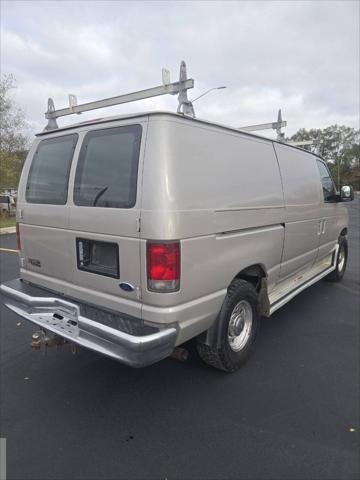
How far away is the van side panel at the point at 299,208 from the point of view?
3.88 meters

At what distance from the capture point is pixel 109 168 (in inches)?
104

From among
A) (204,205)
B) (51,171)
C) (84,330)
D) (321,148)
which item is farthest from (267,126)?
(321,148)

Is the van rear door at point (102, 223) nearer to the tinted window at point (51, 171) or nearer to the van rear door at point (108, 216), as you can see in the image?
the van rear door at point (108, 216)

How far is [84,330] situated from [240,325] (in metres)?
1.54

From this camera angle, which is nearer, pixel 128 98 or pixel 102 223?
pixel 102 223

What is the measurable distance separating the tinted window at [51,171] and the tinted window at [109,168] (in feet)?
0.69

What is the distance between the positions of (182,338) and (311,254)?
2951 mm

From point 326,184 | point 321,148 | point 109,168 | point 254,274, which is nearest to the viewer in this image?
point 109,168

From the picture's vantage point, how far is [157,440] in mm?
2369

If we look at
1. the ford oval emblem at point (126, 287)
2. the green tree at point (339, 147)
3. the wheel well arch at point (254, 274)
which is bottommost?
the wheel well arch at point (254, 274)

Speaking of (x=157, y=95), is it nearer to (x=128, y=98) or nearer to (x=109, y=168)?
(x=128, y=98)

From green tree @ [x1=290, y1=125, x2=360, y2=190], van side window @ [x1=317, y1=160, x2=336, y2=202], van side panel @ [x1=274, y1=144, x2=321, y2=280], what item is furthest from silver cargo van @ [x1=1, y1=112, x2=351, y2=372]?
green tree @ [x1=290, y1=125, x2=360, y2=190]

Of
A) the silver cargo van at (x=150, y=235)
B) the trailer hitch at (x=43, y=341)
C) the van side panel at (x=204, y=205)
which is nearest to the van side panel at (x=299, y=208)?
the silver cargo van at (x=150, y=235)

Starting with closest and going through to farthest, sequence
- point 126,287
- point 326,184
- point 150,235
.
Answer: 1. point 150,235
2. point 126,287
3. point 326,184
